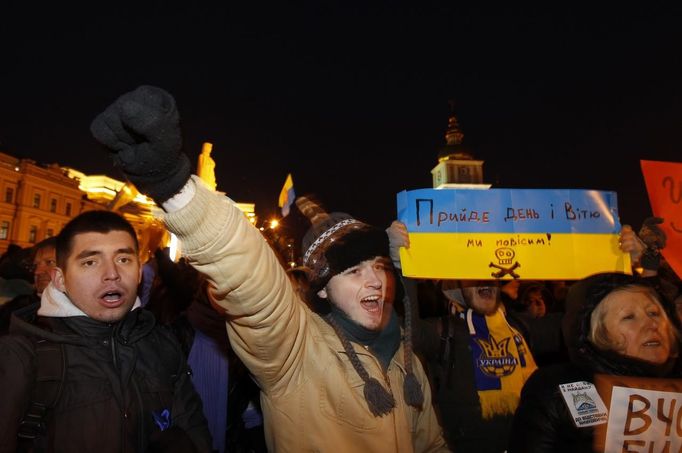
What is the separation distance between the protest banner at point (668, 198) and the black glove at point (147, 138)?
3990 mm

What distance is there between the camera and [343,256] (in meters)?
2.46

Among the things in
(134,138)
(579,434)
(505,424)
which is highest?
(134,138)

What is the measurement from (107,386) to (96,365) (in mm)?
123

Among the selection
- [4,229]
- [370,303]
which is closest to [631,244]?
[370,303]

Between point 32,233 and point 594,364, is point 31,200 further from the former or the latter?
point 594,364

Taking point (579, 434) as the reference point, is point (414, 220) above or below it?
above

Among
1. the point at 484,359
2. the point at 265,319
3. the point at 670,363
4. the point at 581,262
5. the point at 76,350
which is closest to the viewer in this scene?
the point at 265,319

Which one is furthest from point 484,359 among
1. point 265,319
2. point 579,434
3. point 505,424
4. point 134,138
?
point 134,138

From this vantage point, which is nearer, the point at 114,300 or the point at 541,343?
the point at 114,300

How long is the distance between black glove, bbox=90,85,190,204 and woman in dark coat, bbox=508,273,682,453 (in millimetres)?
2349

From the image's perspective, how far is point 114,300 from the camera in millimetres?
2408

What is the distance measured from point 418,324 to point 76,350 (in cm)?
243

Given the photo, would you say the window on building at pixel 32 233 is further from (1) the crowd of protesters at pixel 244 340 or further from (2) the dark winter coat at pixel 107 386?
(2) the dark winter coat at pixel 107 386

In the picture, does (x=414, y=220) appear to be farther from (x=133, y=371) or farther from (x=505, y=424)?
(x=133, y=371)
